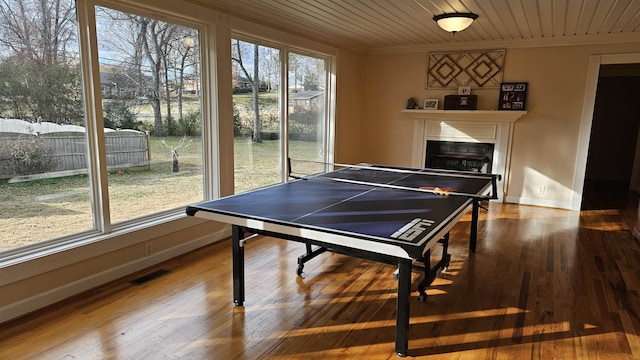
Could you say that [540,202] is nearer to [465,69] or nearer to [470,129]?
[470,129]

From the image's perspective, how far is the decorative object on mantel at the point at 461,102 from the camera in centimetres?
614

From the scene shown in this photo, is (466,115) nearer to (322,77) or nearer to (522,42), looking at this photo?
(522,42)

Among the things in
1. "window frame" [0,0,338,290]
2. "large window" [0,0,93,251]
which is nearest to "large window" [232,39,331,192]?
"window frame" [0,0,338,290]

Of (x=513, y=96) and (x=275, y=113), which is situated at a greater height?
(x=513, y=96)

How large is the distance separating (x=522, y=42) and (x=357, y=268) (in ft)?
14.3

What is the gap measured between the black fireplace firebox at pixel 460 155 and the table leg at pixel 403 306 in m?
4.69

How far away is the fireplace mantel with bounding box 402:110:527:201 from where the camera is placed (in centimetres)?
605

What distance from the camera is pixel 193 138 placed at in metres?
4.00

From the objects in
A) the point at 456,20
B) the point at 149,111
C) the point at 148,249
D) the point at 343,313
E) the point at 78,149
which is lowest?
the point at 343,313

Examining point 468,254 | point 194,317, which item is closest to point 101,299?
point 194,317

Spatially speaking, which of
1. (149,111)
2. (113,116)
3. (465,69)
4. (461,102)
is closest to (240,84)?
(149,111)

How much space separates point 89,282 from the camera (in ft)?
9.97

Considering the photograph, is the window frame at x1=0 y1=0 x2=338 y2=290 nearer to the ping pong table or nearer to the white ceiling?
the white ceiling

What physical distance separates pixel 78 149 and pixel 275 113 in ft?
8.17
